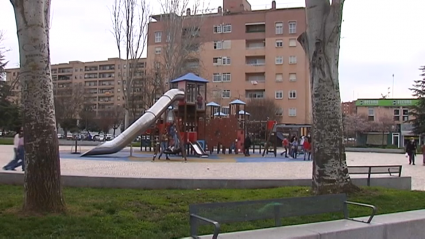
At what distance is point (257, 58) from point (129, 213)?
181 feet

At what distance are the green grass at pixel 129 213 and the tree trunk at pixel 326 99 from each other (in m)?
0.55

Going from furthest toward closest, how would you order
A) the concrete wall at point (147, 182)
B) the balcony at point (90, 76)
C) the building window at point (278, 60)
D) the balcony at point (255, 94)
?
the balcony at point (90, 76) → the balcony at point (255, 94) → the building window at point (278, 60) → the concrete wall at point (147, 182)

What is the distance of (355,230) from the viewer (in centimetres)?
579

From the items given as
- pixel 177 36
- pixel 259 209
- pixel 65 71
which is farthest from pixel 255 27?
pixel 65 71

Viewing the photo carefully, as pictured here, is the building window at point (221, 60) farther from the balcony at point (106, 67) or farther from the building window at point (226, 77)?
the balcony at point (106, 67)

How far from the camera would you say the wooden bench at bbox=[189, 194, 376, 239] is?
506 centimetres

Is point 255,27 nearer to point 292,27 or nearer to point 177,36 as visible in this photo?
point 292,27

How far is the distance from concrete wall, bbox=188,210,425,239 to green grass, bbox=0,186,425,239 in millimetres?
575

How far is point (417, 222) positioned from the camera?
6457mm

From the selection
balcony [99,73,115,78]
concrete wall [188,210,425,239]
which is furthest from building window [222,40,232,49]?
balcony [99,73,115,78]

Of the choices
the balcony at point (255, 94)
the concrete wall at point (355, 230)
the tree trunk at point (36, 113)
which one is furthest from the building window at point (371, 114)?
the tree trunk at point (36, 113)

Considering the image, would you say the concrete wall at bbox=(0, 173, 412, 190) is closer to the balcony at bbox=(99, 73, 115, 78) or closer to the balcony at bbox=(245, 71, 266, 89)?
the balcony at bbox=(245, 71, 266, 89)

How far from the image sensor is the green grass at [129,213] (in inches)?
213

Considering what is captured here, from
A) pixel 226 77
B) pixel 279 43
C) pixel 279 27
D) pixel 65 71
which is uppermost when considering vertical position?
pixel 65 71
